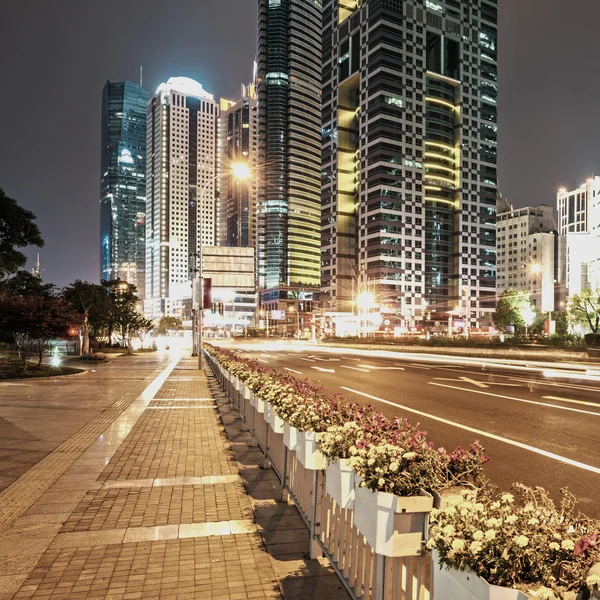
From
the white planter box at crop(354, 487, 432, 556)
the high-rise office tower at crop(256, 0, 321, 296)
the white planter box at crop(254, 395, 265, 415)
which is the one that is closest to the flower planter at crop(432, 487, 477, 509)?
the white planter box at crop(354, 487, 432, 556)

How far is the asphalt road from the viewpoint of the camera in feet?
23.0

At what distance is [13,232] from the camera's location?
75.9 ft

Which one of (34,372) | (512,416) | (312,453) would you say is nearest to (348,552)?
(312,453)

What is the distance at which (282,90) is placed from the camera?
194 metres

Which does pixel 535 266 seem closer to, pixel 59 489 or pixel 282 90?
pixel 59 489

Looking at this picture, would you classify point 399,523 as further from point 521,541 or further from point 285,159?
point 285,159

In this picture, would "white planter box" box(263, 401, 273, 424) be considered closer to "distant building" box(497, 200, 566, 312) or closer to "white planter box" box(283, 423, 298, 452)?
"white planter box" box(283, 423, 298, 452)

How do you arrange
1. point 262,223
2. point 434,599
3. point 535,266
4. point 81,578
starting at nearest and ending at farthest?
1. point 434,599
2. point 81,578
3. point 535,266
4. point 262,223

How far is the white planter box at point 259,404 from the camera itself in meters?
7.25

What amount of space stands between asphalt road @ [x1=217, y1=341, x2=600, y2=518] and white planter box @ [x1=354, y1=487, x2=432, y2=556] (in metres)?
3.73

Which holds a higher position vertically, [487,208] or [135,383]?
[487,208]

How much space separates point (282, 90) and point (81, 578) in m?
210

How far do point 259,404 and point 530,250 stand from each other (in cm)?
17703

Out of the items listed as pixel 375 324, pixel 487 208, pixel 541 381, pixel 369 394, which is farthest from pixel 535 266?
pixel 487 208
